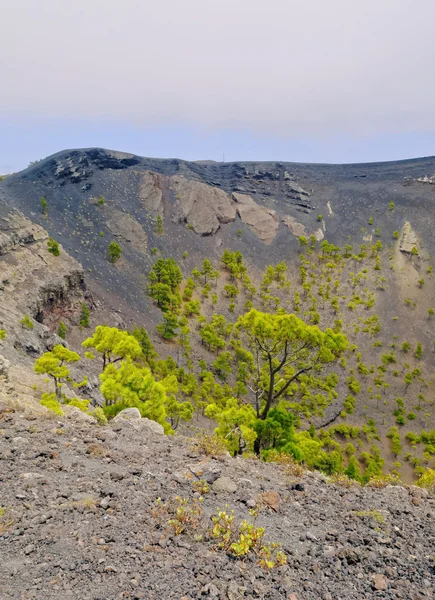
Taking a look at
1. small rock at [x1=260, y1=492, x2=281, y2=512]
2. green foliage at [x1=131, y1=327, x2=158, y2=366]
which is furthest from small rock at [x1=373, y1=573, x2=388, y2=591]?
green foliage at [x1=131, y1=327, x2=158, y2=366]

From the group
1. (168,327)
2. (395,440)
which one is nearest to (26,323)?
(168,327)

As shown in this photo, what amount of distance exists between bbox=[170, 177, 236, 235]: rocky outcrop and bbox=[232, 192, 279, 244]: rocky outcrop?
231 cm

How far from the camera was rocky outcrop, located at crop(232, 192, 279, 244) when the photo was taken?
243ft

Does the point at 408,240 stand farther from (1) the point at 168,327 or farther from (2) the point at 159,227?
(1) the point at 168,327

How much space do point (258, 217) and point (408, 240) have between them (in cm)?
2940

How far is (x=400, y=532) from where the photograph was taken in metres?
5.75

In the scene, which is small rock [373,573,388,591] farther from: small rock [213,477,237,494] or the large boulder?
the large boulder

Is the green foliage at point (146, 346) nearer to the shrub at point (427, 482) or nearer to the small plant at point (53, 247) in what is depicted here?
the small plant at point (53, 247)

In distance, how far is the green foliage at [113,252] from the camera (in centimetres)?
5359

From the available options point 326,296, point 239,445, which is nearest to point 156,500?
point 239,445

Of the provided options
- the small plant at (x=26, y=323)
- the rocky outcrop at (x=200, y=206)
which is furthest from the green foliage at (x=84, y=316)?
the rocky outcrop at (x=200, y=206)

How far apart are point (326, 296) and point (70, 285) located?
40.6 metres

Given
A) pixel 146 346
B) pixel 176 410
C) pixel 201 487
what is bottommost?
pixel 176 410

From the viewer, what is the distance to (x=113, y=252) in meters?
53.5
